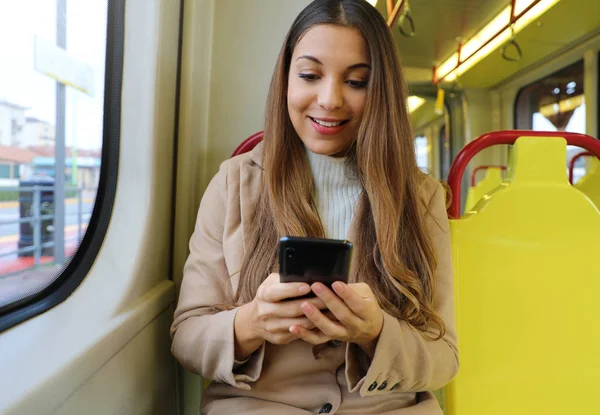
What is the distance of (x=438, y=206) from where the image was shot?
124 centimetres

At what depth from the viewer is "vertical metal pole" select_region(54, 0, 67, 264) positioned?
958mm

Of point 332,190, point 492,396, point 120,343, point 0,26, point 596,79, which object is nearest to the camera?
point 0,26

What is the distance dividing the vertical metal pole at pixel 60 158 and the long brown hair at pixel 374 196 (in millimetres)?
389

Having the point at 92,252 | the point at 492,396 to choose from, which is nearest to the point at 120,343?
the point at 92,252

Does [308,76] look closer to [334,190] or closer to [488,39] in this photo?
[334,190]

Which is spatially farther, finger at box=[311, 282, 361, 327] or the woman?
the woman

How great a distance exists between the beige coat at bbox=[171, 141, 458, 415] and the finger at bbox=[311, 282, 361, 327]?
130 millimetres

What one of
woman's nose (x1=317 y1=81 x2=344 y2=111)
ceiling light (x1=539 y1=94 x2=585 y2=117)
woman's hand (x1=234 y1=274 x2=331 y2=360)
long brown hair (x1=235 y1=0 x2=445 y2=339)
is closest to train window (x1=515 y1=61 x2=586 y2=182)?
ceiling light (x1=539 y1=94 x2=585 y2=117)

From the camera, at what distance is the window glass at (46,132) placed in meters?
0.81

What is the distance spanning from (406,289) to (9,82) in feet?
2.82

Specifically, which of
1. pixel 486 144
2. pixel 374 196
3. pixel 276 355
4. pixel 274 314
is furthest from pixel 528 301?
pixel 274 314

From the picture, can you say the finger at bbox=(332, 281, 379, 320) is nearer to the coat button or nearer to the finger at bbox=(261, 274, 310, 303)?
the finger at bbox=(261, 274, 310, 303)

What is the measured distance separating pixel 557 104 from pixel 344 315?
4.31 m

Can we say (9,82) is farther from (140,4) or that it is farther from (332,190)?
(332,190)
